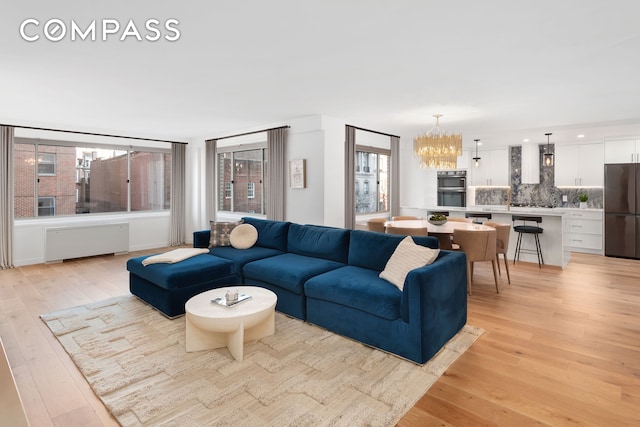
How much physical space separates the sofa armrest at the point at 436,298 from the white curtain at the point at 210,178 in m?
5.82

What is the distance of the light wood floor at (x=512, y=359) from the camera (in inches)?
83.9

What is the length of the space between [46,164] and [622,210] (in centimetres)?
1074

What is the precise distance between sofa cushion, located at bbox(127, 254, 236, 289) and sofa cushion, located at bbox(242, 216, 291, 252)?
79 centimetres

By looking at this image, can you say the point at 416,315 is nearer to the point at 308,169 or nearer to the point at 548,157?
the point at 308,169

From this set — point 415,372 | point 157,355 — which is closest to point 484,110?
point 415,372

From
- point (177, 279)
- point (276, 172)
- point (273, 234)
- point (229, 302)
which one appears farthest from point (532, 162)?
point (177, 279)

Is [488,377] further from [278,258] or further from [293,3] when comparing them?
[293,3]

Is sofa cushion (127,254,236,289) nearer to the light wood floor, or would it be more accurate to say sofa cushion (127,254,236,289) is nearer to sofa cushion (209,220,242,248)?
sofa cushion (209,220,242,248)

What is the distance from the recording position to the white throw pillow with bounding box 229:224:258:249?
478 cm

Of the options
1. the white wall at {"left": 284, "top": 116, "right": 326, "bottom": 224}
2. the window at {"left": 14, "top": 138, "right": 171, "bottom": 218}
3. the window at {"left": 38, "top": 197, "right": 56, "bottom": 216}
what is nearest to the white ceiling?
the white wall at {"left": 284, "top": 116, "right": 326, "bottom": 224}

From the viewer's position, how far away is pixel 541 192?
25.8 feet

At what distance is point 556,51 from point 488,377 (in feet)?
9.08

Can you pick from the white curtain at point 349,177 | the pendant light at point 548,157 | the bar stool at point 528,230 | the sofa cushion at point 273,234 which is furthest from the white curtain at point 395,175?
the sofa cushion at point 273,234

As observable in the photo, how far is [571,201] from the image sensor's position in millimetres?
7555
